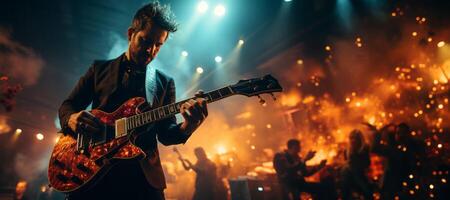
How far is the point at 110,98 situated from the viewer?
257 cm

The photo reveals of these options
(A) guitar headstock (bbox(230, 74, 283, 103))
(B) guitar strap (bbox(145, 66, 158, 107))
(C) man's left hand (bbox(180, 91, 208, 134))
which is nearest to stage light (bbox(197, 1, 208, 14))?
(B) guitar strap (bbox(145, 66, 158, 107))

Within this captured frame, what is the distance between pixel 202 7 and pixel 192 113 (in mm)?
12523

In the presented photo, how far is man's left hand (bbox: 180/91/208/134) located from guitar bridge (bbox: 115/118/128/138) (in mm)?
543

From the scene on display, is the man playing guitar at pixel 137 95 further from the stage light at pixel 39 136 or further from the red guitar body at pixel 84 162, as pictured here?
the stage light at pixel 39 136

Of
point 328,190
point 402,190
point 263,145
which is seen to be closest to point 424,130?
point 402,190

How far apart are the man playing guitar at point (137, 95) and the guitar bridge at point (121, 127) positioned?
0.17 meters

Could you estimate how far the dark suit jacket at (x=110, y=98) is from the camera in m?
2.48

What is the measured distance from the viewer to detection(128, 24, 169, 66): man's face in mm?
2730

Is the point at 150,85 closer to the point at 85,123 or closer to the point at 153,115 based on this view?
the point at 153,115

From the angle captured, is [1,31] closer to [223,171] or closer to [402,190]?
[223,171]

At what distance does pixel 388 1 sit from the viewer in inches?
516

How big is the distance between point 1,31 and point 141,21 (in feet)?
43.0

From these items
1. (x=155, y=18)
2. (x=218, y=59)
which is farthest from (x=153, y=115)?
(x=218, y=59)

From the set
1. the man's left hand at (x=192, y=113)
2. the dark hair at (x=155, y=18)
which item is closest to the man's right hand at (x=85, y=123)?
the man's left hand at (x=192, y=113)
